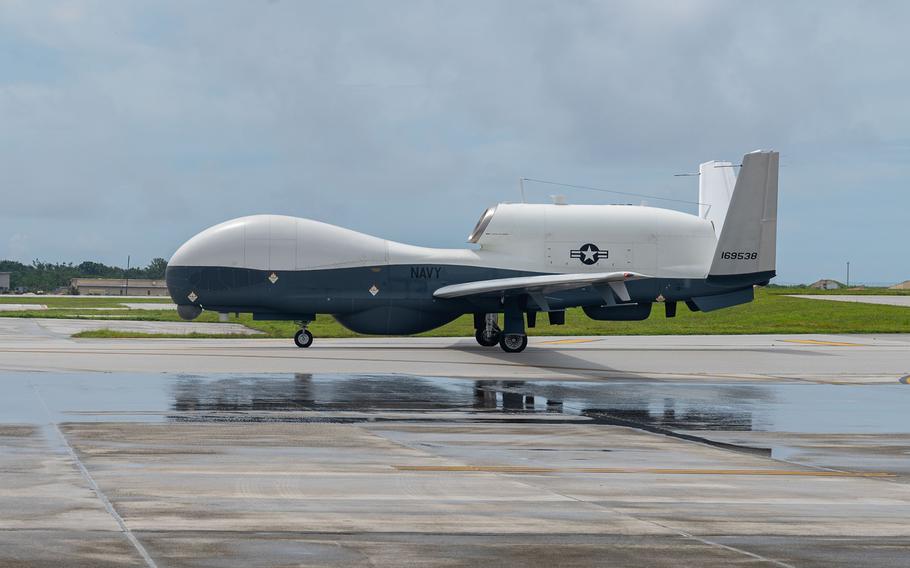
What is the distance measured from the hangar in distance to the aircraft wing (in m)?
0.07

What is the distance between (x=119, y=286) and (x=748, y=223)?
173m

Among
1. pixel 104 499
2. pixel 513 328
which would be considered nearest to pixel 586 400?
pixel 104 499

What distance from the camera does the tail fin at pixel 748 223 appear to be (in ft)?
111

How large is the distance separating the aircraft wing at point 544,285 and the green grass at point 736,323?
9876mm

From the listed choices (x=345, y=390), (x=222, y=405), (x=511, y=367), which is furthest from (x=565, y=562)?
(x=511, y=367)

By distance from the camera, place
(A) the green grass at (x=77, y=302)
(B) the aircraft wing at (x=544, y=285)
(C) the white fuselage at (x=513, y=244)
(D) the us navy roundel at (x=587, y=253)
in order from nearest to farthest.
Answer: (B) the aircraft wing at (x=544, y=285), (C) the white fuselage at (x=513, y=244), (D) the us navy roundel at (x=587, y=253), (A) the green grass at (x=77, y=302)

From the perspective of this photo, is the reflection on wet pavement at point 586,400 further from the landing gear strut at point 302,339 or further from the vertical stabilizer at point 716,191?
the vertical stabilizer at point 716,191

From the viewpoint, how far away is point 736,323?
48.9 m

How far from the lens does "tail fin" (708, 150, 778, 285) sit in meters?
33.9

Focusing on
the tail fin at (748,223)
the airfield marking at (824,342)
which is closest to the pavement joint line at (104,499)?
the tail fin at (748,223)

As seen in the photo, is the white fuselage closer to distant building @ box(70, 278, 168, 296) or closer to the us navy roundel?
the us navy roundel

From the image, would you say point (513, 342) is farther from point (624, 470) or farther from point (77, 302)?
point (77, 302)

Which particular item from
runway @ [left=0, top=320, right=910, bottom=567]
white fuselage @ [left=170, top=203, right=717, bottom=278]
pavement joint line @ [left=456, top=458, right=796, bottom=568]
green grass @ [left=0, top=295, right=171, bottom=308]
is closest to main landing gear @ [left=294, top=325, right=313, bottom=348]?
white fuselage @ [left=170, top=203, right=717, bottom=278]

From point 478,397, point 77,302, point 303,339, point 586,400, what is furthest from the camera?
point 77,302
